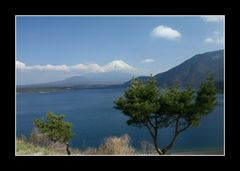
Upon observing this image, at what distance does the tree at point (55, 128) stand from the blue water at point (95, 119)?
666mm

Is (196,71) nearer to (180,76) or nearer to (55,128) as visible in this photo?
(180,76)

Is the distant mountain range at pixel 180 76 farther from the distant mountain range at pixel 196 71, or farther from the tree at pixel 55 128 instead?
the tree at pixel 55 128

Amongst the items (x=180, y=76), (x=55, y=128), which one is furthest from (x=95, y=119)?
(x=180, y=76)

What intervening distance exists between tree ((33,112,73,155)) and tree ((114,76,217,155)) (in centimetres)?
180

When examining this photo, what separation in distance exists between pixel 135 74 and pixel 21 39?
490 cm

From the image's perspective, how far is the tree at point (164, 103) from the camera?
27.6 ft

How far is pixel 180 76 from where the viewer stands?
1064 centimetres

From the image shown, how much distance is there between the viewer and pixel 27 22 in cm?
1098

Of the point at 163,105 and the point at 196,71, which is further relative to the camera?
the point at 196,71

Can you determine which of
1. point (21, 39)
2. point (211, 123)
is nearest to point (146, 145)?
point (211, 123)

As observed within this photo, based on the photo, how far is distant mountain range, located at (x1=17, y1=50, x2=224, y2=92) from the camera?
947cm

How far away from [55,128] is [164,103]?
3.15 meters
